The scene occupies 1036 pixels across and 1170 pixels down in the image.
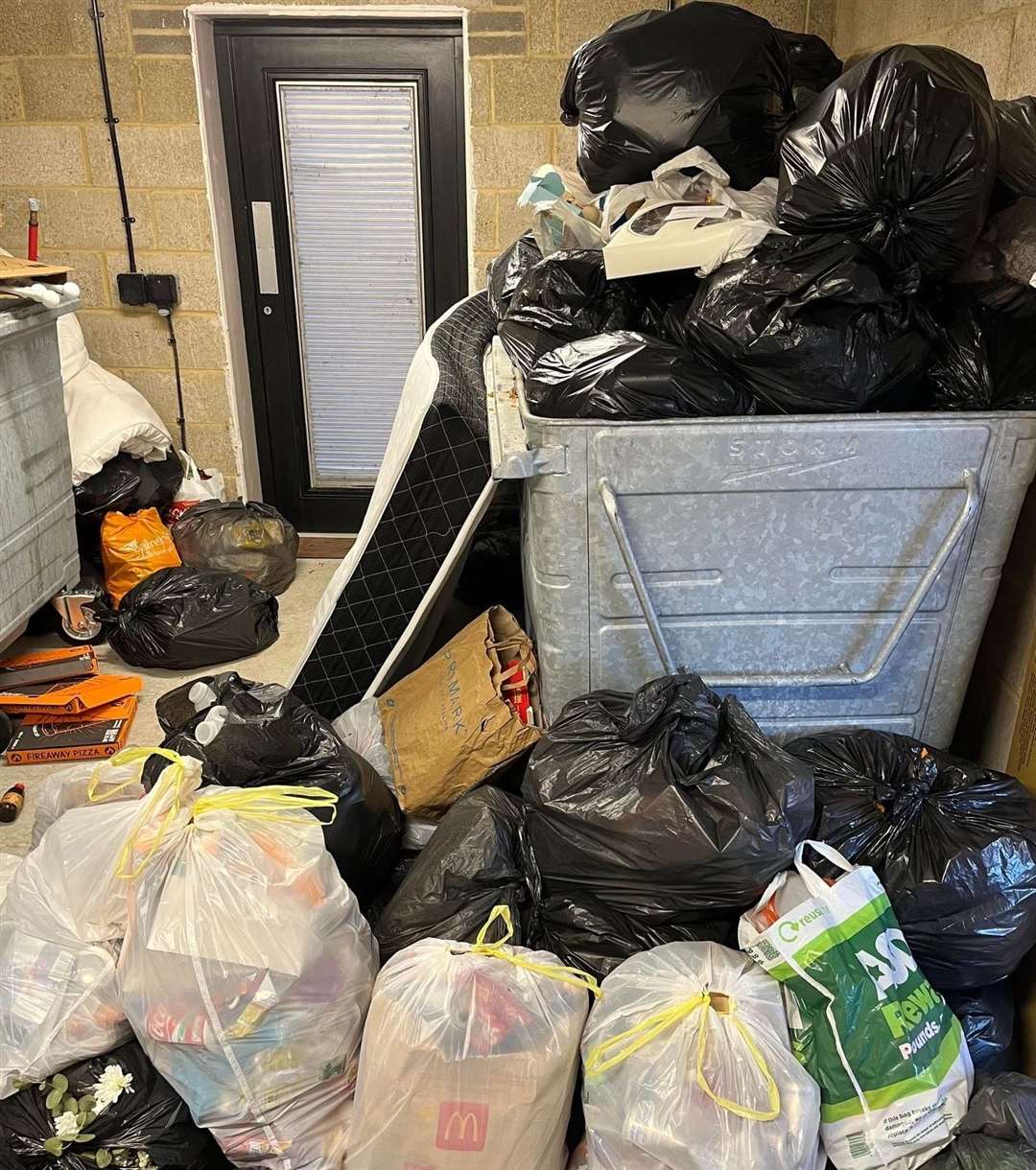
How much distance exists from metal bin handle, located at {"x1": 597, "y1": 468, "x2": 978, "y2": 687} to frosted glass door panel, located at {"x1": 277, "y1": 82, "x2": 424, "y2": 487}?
99.9 inches

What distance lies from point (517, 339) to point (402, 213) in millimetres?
2026

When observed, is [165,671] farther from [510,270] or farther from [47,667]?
[510,270]

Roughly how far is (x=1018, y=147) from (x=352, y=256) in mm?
2708

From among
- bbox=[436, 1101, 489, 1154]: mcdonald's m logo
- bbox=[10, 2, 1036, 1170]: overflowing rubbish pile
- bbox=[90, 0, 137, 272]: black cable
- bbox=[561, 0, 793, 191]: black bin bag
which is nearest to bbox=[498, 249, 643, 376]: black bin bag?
bbox=[10, 2, 1036, 1170]: overflowing rubbish pile

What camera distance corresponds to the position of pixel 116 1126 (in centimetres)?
131

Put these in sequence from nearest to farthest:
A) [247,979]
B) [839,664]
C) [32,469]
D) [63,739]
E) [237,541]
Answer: [247,979] < [839,664] < [63,739] < [32,469] < [237,541]

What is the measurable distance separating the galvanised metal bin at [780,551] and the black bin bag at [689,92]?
728 millimetres

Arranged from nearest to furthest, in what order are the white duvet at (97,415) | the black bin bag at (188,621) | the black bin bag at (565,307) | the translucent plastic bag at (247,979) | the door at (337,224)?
1. the translucent plastic bag at (247,979)
2. the black bin bag at (565,307)
3. the black bin bag at (188,621)
4. the white duvet at (97,415)
5. the door at (337,224)

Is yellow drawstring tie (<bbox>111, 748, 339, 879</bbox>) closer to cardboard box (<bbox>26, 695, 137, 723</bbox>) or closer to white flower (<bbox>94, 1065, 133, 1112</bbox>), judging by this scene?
white flower (<bbox>94, 1065, 133, 1112</bbox>)

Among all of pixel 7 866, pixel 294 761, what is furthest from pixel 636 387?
pixel 7 866

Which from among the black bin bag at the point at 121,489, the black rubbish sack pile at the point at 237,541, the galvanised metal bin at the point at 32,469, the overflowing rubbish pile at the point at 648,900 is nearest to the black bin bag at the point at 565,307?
the overflowing rubbish pile at the point at 648,900

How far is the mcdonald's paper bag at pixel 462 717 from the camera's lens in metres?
1.83

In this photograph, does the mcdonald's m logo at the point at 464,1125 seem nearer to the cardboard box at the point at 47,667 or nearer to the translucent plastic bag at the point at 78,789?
the translucent plastic bag at the point at 78,789

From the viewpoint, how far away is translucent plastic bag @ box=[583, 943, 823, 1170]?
114cm
